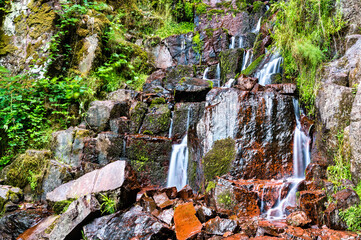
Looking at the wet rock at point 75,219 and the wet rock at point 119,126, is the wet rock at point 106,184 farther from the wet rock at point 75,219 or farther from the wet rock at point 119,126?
the wet rock at point 119,126

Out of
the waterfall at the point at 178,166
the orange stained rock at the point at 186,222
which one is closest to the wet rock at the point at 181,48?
the waterfall at the point at 178,166

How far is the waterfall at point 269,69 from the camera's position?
6.78 metres

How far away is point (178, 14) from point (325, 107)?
33.6ft


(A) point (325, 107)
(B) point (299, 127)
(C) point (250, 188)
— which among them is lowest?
(C) point (250, 188)

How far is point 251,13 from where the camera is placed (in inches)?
443

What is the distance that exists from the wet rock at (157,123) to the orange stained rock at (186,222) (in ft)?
11.8

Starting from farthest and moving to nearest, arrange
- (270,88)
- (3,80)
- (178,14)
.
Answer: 1. (178,14)
2. (3,80)
3. (270,88)

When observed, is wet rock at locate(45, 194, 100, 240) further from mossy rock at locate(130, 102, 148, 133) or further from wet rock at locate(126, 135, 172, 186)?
mossy rock at locate(130, 102, 148, 133)

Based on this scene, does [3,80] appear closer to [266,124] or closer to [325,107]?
[266,124]

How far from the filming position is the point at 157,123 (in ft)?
24.3

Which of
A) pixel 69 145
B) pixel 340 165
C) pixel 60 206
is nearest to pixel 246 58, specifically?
pixel 340 165

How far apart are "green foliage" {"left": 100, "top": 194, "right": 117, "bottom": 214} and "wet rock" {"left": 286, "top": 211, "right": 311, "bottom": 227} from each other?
265 cm

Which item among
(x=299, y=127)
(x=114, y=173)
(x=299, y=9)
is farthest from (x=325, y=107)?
(x=114, y=173)

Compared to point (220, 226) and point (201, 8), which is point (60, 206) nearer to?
point (220, 226)
